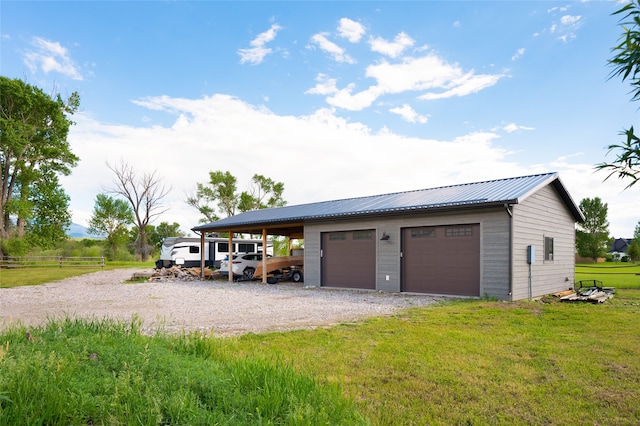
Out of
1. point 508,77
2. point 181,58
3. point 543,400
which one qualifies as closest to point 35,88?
point 181,58

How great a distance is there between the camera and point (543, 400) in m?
4.11

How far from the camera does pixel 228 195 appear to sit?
47.8 metres

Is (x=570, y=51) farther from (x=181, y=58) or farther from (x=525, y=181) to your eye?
(x=181, y=58)

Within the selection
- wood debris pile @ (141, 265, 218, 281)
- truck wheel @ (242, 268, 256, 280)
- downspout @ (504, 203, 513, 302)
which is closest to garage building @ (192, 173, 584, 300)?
downspout @ (504, 203, 513, 302)

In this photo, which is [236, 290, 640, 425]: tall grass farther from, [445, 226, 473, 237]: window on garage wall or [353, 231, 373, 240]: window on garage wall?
[353, 231, 373, 240]: window on garage wall

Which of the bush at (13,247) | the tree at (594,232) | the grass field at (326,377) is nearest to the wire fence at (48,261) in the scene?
the bush at (13,247)

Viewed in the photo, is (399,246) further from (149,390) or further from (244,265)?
(149,390)

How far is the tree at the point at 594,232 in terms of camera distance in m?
50.2

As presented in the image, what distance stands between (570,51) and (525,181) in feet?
13.9

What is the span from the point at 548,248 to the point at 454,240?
4.07m

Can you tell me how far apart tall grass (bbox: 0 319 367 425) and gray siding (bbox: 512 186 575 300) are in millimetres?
10495

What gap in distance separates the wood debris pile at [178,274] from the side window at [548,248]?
56.2 ft

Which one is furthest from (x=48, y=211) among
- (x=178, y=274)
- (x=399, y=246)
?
(x=399, y=246)

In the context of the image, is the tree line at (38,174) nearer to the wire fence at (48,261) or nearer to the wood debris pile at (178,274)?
the wire fence at (48,261)
